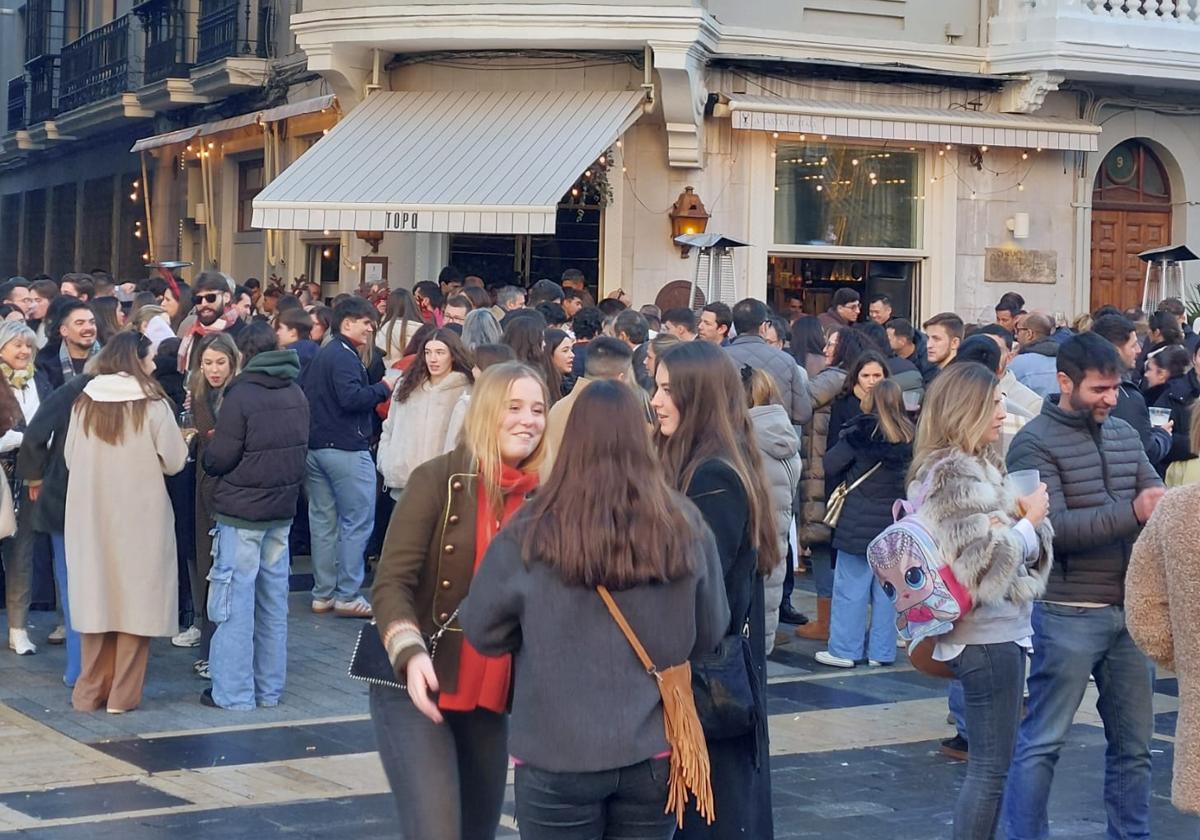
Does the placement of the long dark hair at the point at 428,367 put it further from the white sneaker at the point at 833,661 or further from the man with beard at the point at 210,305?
the white sneaker at the point at 833,661

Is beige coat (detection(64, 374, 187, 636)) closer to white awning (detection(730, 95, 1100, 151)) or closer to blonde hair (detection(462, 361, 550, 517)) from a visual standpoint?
blonde hair (detection(462, 361, 550, 517))

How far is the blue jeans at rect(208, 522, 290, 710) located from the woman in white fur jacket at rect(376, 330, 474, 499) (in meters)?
1.42

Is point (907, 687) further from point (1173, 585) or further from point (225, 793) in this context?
point (1173, 585)

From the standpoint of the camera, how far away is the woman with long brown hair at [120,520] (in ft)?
28.9

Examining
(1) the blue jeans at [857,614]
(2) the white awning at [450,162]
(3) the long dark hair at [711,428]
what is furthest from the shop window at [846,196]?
(3) the long dark hair at [711,428]

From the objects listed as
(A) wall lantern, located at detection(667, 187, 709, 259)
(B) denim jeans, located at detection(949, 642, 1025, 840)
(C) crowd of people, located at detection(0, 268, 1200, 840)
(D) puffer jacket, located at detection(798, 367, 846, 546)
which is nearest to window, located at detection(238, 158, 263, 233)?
(A) wall lantern, located at detection(667, 187, 709, 259)

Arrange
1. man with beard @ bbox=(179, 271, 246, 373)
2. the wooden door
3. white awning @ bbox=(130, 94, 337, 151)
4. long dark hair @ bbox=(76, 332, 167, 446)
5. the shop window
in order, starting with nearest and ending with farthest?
long dark hair @ bbox=(76, 332, 167, 446) → man with beard @ bbox=(179, 271, 246, 373) → the shop window → white awning @ bbox=(130, 94, 337, 151) → the wooden door

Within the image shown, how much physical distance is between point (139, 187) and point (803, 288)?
11.5m

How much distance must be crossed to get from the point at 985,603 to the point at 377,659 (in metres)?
2.07

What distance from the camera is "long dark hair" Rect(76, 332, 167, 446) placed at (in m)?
8.76

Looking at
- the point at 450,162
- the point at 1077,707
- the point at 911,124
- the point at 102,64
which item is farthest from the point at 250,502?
the point at 102,64

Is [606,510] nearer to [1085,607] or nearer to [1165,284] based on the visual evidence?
[1085,607]

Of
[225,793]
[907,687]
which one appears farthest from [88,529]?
[907,687]

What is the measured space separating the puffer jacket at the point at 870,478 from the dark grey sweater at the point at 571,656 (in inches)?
225
